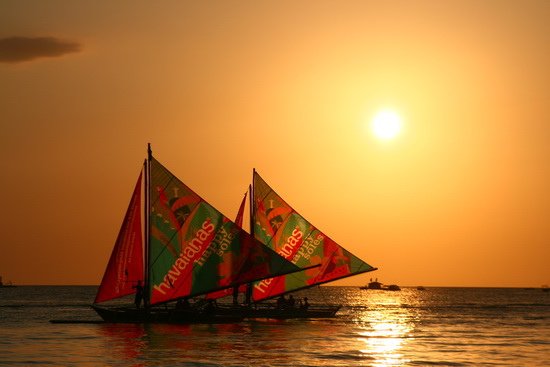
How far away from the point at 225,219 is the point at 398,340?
618 inches

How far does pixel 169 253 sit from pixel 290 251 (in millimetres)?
18551

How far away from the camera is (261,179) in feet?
300

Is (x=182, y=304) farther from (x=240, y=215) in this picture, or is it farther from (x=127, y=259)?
(x=240, y=215)

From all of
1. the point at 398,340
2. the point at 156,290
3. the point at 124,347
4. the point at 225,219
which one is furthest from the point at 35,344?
the point at 398,340

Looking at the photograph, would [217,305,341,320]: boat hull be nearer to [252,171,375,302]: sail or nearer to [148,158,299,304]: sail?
[252,171,375,302]: sail

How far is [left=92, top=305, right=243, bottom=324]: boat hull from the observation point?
76062mm

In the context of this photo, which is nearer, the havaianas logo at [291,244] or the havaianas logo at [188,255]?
the havaianas logo at [188,255]

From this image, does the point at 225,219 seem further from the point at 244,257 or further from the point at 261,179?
the point at 261,179

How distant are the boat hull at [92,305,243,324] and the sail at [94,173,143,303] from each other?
6.97ft

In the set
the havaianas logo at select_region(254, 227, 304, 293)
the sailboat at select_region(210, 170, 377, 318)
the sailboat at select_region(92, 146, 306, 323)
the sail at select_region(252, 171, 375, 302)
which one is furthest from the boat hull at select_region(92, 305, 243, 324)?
the havaianas logo at select_region(254, 227, 304, 293)

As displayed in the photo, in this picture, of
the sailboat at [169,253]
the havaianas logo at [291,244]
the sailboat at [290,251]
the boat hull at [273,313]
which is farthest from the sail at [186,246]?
the havaianas logo at [291,244]

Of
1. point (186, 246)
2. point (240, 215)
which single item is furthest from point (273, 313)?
point (186, 246)

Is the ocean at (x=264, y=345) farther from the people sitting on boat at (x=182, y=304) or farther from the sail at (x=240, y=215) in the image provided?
the sail at (x=240, y=215)

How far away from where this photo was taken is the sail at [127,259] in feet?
244
